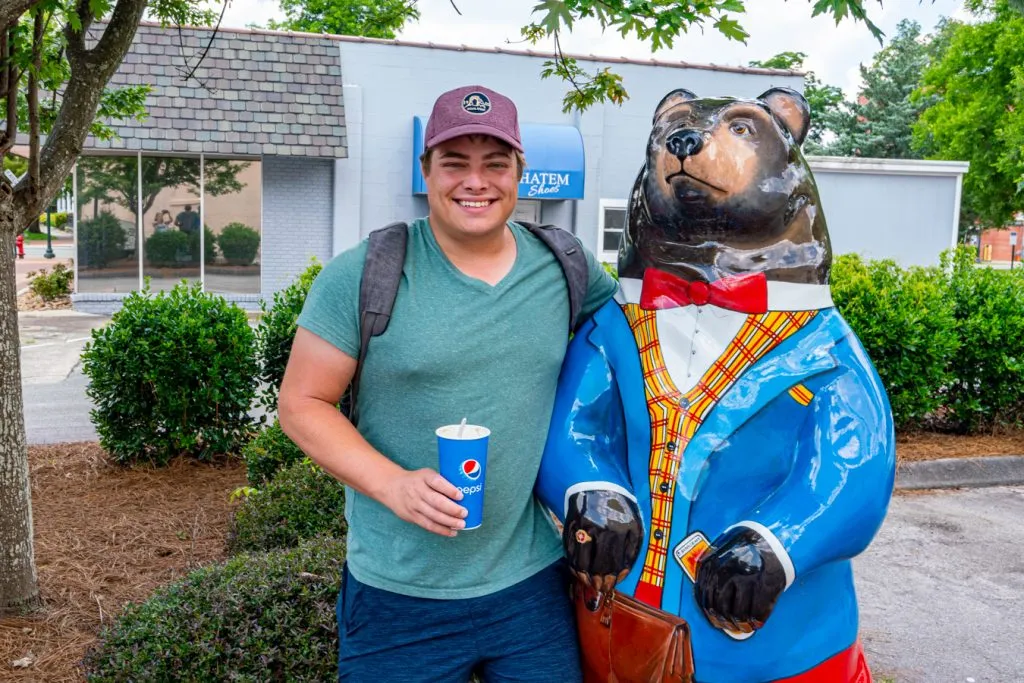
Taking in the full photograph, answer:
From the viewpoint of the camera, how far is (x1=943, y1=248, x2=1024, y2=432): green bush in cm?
722

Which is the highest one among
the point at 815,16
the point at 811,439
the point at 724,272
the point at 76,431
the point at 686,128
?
the point at 815,16

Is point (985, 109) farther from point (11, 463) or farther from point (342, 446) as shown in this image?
point (342, 446)

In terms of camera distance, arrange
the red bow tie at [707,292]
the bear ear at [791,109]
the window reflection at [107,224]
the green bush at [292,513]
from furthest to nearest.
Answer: the window reflection at [107,224], the green bush at [292,513], the bear ear at [791,109], the red bow tie at [707,292]

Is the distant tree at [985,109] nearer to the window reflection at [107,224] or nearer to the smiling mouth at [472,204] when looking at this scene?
the window reflection at [107,224]

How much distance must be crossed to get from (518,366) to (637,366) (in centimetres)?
29

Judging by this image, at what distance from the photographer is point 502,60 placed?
1459 cm

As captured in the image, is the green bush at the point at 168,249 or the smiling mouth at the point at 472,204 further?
the green bush at the point at 168,249

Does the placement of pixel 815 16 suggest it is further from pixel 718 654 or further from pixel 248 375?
pixel 248 375

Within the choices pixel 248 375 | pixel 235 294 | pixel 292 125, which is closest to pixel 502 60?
pixel 292 125

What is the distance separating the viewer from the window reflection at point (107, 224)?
46.9ft

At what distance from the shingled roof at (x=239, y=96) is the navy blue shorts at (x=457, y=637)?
12138mm

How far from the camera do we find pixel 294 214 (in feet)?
48.0

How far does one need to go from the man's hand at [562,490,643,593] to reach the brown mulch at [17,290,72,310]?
1542 centimetres

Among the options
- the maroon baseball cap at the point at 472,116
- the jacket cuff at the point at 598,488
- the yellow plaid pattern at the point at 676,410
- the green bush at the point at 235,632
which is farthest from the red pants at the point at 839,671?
the green bush at the point at 235,632
